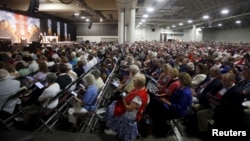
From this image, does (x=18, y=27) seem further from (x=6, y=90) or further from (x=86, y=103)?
(x=86, y=103)

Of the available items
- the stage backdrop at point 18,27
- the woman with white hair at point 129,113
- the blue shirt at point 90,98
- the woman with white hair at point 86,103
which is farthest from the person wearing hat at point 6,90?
the stage backdrop at point 18,27

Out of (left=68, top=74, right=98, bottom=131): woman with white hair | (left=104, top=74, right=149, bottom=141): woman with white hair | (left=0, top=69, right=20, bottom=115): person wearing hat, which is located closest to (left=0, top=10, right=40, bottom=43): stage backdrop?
(left=0, top=69, right=20, bottom=115): person wearing hat

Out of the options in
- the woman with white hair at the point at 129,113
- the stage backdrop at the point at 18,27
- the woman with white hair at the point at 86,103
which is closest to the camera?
the woman with white hair at the point at 129,113

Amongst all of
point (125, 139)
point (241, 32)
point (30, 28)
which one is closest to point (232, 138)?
point (125, 139)

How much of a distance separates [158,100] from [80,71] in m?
3.44

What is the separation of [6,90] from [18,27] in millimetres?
14413

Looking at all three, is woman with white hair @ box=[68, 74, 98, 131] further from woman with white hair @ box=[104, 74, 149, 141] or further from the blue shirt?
woman with white hair @ box=[104, 74, 149, 141]

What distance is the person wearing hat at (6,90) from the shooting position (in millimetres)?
4039

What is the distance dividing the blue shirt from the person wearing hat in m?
1.33

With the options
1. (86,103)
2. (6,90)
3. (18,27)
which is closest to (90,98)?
(86,103)

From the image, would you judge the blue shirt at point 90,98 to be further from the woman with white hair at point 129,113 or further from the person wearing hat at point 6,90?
the person wearing hat at point 6,90

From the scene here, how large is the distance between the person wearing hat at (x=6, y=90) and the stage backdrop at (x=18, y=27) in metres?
11.8

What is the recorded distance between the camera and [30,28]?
19562 mm

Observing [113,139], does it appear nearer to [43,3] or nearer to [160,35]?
[43,3]
